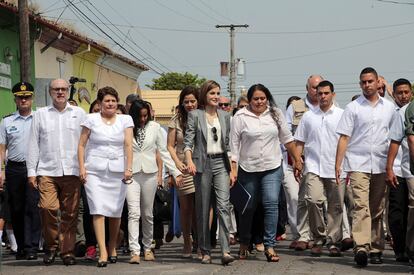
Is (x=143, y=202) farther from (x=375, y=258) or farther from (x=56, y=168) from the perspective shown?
(x=375, y=258)

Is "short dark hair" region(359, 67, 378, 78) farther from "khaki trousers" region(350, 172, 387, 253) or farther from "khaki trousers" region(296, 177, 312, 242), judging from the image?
"khaki trousers" region(296, 177, 312, 242)

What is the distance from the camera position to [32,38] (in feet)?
90.8

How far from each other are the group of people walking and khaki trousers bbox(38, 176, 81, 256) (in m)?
0.01

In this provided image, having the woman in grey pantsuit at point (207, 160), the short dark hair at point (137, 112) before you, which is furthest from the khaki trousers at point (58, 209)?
the woman in grey pantsuit at point (207, 160)

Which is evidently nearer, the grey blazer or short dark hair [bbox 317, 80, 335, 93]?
the grey blazer

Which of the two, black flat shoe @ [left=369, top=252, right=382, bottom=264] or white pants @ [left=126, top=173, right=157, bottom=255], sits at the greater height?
white pants @ [left=126, top=173, right=157, bottom=255]

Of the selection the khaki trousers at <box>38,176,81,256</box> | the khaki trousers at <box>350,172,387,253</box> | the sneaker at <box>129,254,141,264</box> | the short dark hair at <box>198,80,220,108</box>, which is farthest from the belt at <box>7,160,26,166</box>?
the khaki trousers at <box>350,172,387,253</box>

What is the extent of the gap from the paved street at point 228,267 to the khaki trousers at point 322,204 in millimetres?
333

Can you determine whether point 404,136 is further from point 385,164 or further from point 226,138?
point 226,138

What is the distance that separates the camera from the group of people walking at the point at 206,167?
36.5 ft

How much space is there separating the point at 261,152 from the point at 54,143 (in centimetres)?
236

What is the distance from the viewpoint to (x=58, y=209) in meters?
11.5

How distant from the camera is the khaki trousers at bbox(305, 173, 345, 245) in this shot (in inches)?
485

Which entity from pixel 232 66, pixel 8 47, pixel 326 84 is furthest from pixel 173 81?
pixel 326 84
